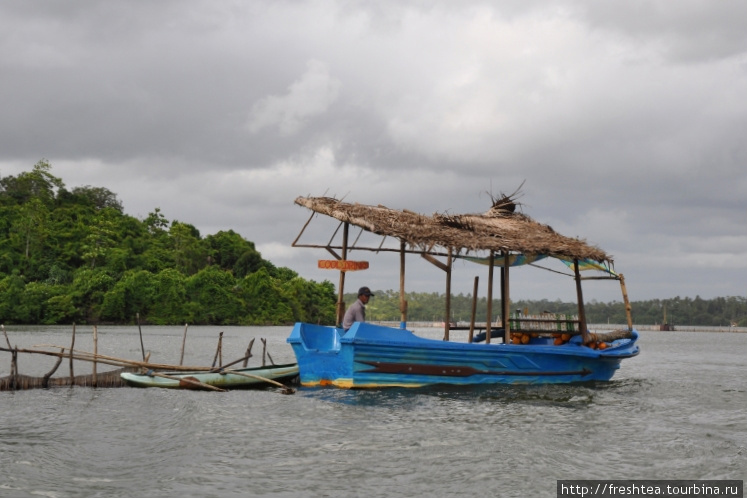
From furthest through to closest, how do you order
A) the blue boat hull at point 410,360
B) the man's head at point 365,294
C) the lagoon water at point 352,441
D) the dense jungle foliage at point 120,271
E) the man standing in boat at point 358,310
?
the dense jungle foliage at point 120,271 → the man's head at point 365,294 → the man standing in boat at point 358,310 → the blue boat hull at point 410,360 → the lagoon water at point 352,441

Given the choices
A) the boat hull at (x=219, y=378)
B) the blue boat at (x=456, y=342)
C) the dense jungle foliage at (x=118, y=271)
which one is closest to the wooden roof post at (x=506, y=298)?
the blue boat at (x=456, y=342)

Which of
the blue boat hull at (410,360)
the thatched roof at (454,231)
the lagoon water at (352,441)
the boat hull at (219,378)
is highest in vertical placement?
the thatched roof at (454,231)

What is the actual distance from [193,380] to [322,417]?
4.62 meters

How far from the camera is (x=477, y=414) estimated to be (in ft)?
44.5

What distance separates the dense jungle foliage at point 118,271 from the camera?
271ft

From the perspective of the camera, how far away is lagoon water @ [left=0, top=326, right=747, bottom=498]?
29.9 feet

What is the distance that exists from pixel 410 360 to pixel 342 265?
9.33 feet

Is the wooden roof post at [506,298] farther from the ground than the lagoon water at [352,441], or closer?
farther from the ground

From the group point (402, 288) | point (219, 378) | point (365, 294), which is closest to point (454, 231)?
point (402, 288)

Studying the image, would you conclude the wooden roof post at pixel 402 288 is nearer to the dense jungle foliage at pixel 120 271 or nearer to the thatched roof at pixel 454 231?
the thatched roof at pixel 454 231

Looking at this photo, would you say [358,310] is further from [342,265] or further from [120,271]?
[120,271]

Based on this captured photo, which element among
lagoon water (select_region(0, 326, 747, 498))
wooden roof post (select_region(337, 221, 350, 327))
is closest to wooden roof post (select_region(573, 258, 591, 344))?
lagoon water (select_region(0, 326, 747, 498))

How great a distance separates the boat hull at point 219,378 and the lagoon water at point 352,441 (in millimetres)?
296

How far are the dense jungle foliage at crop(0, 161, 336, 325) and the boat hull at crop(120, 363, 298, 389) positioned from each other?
69065 millimetres
